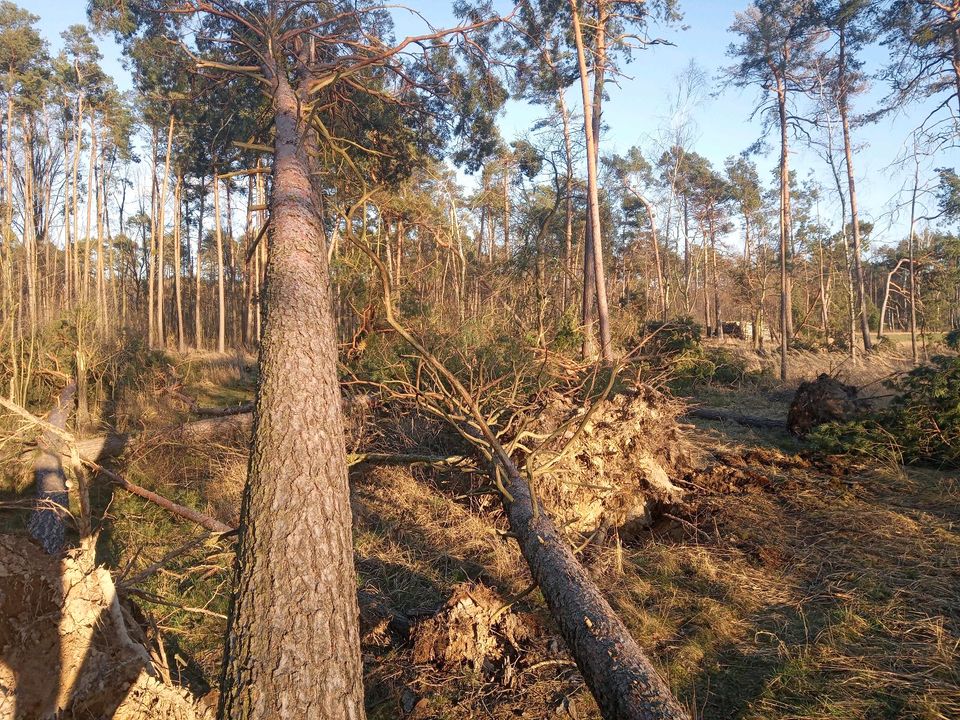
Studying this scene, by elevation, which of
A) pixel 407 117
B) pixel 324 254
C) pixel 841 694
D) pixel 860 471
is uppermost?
pixel 407 117

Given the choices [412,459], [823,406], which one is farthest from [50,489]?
[823,406]

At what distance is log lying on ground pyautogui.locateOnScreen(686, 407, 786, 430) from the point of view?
841cm

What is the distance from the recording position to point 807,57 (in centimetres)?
1571

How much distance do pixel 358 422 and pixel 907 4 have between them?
15158mm

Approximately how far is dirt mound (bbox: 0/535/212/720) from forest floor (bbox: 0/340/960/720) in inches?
19.0

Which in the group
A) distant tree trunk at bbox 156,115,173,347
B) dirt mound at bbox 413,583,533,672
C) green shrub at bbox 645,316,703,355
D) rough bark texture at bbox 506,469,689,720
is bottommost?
dirt mound at bbox 413,583,533,672

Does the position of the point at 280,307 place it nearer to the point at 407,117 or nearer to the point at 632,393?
the point at 632,393

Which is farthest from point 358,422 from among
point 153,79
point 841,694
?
point 153,79

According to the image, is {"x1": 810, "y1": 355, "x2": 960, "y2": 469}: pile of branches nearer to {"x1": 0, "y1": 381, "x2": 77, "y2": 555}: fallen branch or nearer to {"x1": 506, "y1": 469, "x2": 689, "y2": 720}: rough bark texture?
{"x1": 506, "y1": 469, "x2": 689, "y2": 720}: rough bark texture

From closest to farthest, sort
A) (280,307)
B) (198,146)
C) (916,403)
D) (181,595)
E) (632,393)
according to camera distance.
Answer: (280,307) < (181,595) < (632,393) < (916,403) < (198,146)

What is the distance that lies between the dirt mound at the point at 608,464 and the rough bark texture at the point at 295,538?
221 cm

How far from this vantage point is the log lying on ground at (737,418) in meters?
8.41

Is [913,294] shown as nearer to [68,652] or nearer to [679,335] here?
[679,335]

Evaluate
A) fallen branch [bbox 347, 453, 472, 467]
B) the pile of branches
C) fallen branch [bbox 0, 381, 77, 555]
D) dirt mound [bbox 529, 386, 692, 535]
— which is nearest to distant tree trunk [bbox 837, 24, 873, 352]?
the pile of branches
